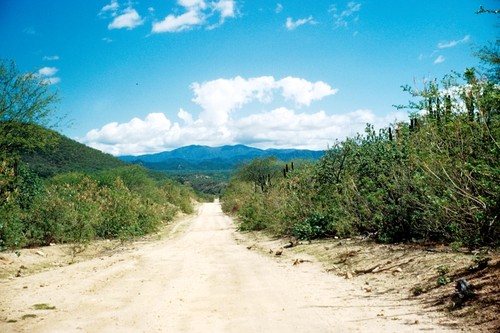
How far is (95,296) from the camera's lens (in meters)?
7.59

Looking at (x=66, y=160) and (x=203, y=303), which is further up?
(x=66, y=160)

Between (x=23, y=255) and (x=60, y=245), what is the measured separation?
3055 millimetres

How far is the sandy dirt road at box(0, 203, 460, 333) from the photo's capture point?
544 cm

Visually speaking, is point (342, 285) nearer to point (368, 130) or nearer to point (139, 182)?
point (368, 130)

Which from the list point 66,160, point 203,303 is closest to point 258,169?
point 66,160

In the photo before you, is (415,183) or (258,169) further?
(258,169)

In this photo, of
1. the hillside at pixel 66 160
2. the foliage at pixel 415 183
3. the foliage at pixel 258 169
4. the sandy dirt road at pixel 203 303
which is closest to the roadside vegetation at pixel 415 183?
the foliage at pixel 415 183

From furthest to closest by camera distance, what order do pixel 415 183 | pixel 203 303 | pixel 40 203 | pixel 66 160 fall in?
Answer: pixel 66 160
pixel 40 203
pixel 415 183
pixel 203 303

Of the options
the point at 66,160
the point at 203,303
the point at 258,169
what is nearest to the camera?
the point at 203,303

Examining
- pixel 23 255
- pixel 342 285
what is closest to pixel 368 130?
pixel 342 285

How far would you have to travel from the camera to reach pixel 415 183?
948 centimetres

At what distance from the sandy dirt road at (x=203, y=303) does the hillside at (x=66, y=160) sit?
4568cm

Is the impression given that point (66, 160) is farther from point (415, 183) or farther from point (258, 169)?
point (415, 183)

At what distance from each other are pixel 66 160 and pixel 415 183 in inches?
2608
